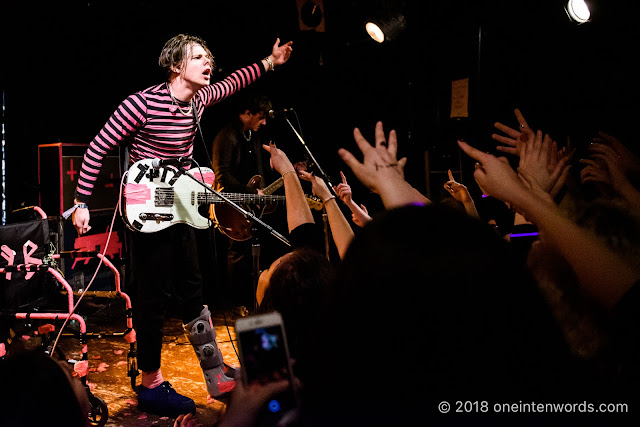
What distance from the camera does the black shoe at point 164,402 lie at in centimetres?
289

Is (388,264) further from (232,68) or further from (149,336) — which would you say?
(232,68)

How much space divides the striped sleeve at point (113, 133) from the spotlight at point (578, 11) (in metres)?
3.29

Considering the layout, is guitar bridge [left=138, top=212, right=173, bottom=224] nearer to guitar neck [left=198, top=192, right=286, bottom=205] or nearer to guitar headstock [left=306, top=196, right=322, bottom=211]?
guitar neck [left=198, top=192, right=286, bottom=205]

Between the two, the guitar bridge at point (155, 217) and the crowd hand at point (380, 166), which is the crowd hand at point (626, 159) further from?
the guitar bridge at point (155, 217)

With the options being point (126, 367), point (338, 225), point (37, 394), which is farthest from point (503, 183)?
point (126, 367)

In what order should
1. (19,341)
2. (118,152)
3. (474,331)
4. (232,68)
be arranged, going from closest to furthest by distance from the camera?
(474,331)
(19,341)
(232,68)
(118,152)

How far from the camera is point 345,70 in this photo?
6.02m

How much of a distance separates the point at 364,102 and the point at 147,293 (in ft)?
12.7

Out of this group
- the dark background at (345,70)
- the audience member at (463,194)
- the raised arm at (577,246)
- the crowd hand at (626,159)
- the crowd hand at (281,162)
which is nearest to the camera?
the raised arm at (577,246)

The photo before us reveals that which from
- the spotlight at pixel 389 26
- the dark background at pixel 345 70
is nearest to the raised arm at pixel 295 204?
the dark background at pixel 345 70

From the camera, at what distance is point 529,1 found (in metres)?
4.91

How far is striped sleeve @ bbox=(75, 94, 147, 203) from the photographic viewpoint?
9.44 ft

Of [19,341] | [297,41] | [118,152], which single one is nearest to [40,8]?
[118,152]

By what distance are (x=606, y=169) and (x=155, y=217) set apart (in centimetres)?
218
